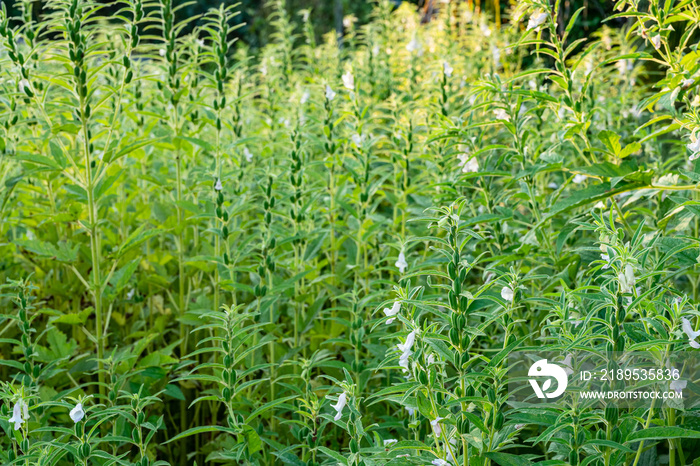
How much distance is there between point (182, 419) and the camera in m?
2.14

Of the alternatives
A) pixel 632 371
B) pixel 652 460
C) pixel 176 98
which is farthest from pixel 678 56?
pixel 176 98

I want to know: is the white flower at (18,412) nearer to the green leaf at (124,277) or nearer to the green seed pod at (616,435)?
the green leaf at (124,277)

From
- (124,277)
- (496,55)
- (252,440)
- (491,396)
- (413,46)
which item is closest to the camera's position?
(491,396)

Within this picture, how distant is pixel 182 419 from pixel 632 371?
151 cm

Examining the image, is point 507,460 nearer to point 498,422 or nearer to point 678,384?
point 498,422

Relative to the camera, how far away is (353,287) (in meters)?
2.34

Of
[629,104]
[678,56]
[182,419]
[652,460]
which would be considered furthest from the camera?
[629,104]

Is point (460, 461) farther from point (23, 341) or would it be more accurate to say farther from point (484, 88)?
point (23, 341)

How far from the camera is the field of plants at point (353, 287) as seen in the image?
1.24 meters

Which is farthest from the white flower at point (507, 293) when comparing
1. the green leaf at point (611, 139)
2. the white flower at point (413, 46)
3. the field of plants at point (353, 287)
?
the white flower at point (413, 46)

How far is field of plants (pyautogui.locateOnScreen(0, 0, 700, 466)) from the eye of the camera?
1.24m

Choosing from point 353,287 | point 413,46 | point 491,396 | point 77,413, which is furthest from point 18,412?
point 413,46

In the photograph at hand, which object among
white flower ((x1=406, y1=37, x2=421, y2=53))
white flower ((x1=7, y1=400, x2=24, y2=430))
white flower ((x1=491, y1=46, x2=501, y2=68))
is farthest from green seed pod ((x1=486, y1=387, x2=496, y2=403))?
white flower ((x1=406, y1=37, x2=421, y2=53))

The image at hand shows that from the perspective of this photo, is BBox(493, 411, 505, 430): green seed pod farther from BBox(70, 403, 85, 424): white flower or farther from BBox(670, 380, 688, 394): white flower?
BBox(70, 403, 85, 424): white flower
